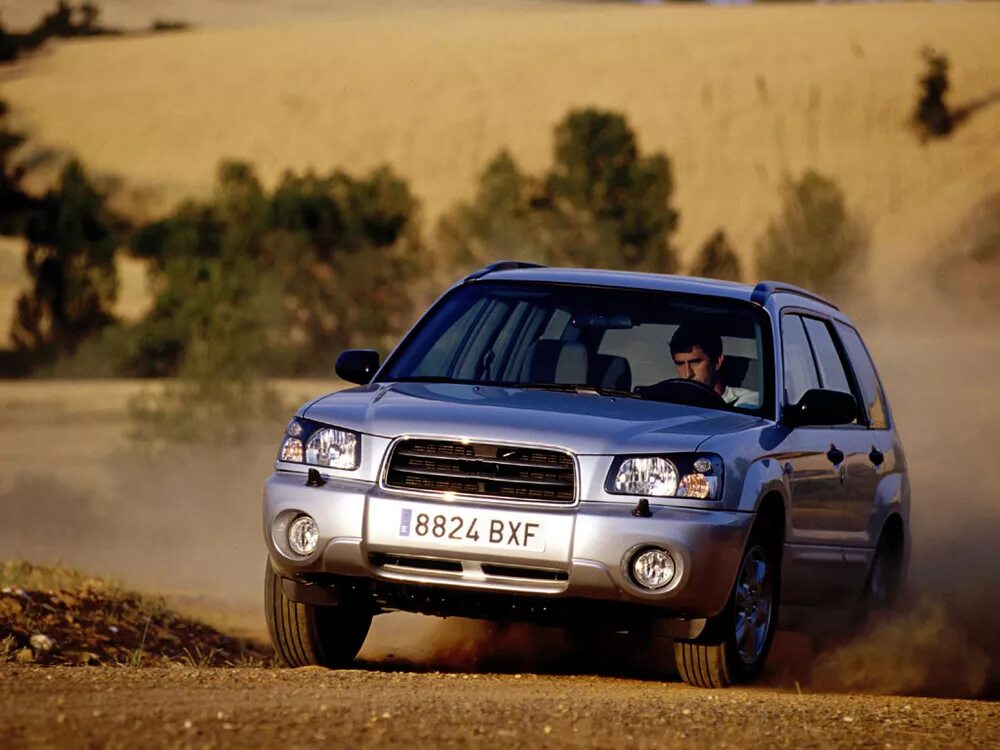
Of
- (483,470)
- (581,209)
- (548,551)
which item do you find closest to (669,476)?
(548,551)

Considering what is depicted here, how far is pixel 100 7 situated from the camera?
82.7 meters

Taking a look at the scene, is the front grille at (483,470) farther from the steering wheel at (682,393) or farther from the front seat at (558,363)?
the front seat at (558,363)

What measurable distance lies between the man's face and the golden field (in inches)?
1695

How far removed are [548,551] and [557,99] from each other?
61.3 metres

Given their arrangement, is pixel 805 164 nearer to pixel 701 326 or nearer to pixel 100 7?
pixel 100 7

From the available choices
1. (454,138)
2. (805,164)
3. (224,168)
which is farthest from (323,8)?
(224,168)

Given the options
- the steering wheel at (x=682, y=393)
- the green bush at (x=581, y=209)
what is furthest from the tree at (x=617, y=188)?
the steering wheel at (x=682, y=393)

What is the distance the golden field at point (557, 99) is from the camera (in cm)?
5831

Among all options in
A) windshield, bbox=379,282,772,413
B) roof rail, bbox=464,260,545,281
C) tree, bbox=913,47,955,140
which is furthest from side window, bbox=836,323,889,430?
tree, bbox=913,47,955,140

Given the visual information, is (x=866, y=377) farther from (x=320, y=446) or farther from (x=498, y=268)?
(x=320, y=446)

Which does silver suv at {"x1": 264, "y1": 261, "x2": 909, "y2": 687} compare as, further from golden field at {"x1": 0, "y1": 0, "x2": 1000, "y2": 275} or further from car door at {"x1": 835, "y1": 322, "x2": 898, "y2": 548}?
golden field at {"x1": 0, "y1": 0, "x2": 1000, "y2": 275}

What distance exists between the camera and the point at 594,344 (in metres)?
8.84

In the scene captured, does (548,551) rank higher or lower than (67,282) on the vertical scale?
higher

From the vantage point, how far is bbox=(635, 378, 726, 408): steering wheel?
8.45m
